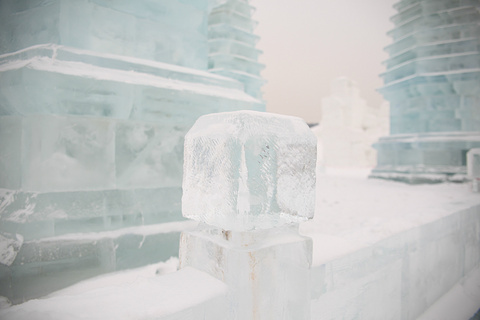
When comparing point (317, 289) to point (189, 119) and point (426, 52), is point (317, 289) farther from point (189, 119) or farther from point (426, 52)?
point (426, 52)

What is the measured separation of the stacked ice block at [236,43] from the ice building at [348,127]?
14.2 m

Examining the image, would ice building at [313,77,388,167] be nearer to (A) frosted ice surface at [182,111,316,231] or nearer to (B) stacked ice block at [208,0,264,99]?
(B) stacked ice block at [208,0,264,99]

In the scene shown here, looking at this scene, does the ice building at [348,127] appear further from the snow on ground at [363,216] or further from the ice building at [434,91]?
the snow on ground at [363,216]

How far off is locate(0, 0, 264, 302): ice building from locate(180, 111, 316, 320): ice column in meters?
0.99

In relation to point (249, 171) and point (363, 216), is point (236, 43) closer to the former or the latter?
point (363, 216)

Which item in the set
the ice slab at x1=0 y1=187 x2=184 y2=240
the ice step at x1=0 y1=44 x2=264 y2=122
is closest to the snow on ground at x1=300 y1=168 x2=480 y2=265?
the ice slab at x1=0 y1=187 x2=184 y2=240

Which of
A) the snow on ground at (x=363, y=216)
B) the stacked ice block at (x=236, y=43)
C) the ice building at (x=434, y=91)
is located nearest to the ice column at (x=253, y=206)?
the snow on ground at (x=363, y=216)

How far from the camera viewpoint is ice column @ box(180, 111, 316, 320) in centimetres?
99

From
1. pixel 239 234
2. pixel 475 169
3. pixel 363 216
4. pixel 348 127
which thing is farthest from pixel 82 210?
pixel 348 127

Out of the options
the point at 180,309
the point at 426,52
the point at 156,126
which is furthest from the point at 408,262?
the point at 426,52

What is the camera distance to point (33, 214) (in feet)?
5.71

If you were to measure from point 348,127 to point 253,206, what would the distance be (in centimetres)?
2246

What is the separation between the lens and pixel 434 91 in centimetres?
684

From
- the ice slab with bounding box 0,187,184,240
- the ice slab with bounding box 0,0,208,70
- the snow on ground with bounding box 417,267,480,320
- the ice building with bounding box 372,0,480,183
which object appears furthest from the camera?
the ice building with bounding box 372,0,480,183
